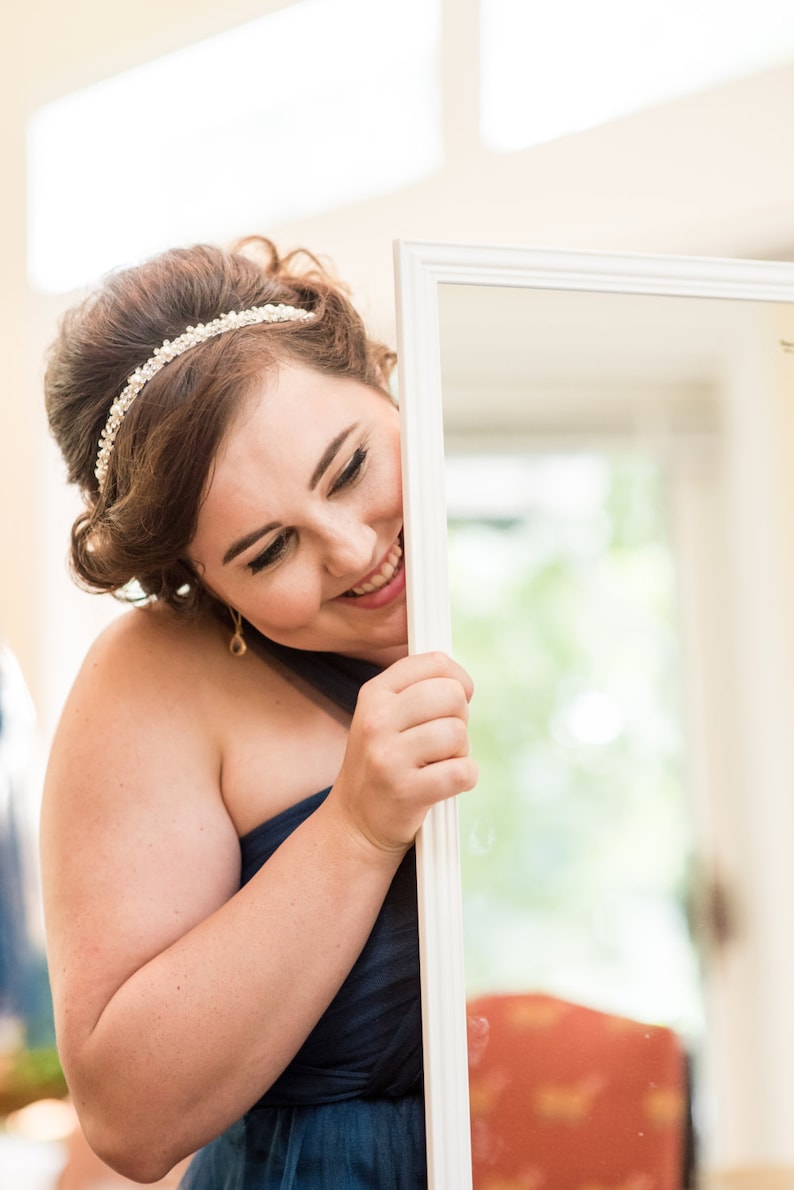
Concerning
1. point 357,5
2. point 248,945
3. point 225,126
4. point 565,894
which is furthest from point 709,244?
point 248,945

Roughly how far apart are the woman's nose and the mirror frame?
48 millimetres

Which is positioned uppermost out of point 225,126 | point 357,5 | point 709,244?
point 357,5

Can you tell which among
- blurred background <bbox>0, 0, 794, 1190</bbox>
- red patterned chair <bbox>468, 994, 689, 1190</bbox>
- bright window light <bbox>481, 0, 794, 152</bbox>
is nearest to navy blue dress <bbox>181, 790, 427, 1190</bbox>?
red patterned chair <bbox>468, 994, 689, 1190</bbox>

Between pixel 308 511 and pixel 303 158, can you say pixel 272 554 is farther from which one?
pixel 303 158

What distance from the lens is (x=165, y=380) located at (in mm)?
849

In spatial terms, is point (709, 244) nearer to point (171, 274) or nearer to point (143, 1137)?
point (171, 274)

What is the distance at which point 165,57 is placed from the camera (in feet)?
7.90

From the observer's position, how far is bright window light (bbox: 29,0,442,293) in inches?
89.7

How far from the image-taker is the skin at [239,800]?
0.79 m

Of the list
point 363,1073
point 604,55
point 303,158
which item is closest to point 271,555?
point 363,1073

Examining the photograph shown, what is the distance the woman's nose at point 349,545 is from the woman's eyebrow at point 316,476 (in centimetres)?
4

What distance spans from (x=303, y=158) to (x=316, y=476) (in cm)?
178

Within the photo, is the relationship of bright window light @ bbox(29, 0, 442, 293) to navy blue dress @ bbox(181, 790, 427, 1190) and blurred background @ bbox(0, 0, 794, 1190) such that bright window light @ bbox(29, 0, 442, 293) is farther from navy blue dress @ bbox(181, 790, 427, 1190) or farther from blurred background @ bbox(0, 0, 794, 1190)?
navy blue dress @ bbox(181, 790, 427, 1190)

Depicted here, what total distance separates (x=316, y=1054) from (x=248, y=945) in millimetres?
158
